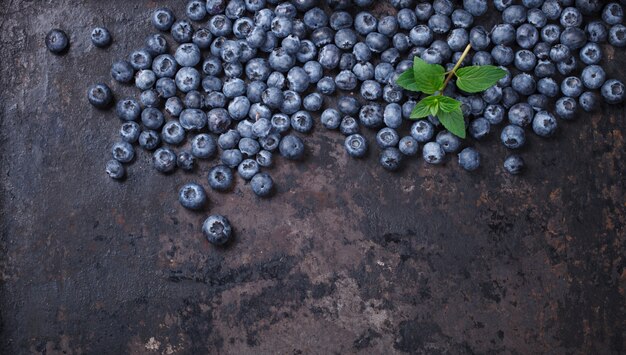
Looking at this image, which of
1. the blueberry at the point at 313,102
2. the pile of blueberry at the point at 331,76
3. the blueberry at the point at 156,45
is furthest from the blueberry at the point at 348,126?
the blueberry at the point at 156,45

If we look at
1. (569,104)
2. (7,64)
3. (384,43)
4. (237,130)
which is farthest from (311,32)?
(7,64)

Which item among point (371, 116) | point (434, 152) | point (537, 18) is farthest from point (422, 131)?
point (537, 18)

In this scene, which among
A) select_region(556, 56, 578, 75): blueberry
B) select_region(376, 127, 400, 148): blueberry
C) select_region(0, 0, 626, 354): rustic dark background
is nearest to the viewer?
select_region(0, 0, 626, 354): rustic dark background

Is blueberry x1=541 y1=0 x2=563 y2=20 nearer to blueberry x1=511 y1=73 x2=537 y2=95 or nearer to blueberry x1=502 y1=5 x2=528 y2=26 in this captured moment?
blueberry x1=502 y1=5 x2=528 y2=26

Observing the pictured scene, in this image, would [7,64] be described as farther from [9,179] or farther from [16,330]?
[16,330]

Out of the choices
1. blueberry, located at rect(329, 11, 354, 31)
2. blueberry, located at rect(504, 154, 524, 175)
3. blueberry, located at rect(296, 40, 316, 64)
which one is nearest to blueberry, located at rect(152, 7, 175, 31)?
blueberry, located at rect(296, 40, 316, 64)

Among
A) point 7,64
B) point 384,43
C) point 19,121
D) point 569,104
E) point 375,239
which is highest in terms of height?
point 7,64
